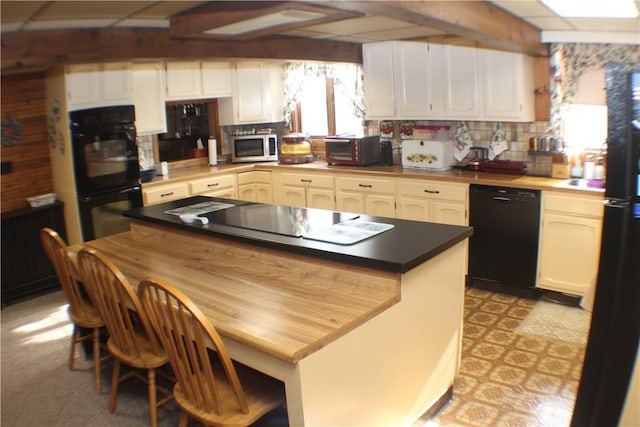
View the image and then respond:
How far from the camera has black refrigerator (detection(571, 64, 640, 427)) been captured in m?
1.92

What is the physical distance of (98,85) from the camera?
15.8ft

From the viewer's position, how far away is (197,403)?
2254mm

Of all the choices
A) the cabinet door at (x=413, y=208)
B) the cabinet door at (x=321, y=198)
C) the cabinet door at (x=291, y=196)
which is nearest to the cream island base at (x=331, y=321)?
the cabinet door at (x=413, y=208)

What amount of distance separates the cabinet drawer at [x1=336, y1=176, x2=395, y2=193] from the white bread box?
0.35 m

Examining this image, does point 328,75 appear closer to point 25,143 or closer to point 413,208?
point 413,208

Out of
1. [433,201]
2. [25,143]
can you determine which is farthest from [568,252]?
[25,143]

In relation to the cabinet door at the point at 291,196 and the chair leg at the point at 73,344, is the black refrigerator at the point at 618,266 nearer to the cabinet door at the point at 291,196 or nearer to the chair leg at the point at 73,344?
the chair leg at the point at 73,344

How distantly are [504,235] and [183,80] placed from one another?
339 centimetres

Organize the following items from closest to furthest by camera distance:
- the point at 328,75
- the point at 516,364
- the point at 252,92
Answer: the point at 516,364
the point at 328,75
the point at 252,92

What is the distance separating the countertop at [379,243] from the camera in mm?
2430

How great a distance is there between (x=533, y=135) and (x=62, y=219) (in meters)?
4.13

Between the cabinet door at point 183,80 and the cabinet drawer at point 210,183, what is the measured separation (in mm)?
856

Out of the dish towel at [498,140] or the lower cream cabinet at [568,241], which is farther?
the dish towel at [498,140]

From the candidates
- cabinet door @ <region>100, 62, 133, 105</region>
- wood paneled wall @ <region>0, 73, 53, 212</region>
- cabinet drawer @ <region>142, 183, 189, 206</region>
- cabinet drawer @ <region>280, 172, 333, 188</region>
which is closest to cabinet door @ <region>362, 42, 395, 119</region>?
cabinet drawer @ <region>280, 172, 333, 188</region>
